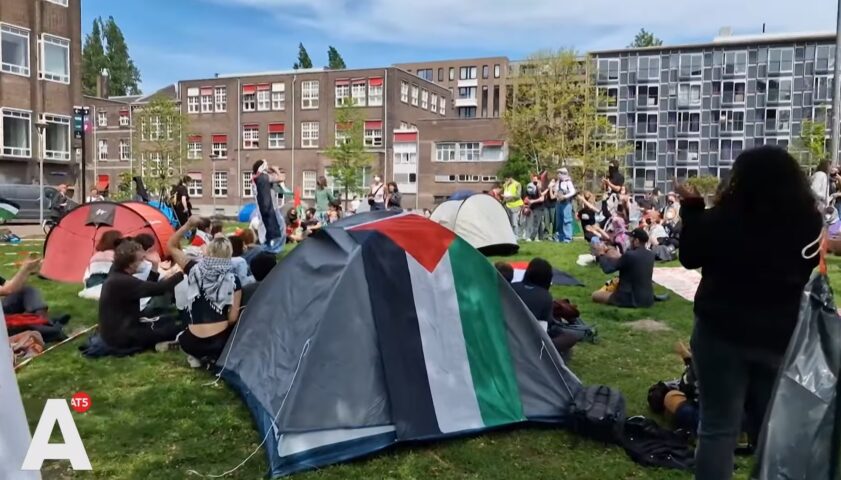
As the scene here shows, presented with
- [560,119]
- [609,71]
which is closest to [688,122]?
[609,71]

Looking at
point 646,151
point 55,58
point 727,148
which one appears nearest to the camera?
point 55,58

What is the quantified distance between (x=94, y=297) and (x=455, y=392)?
671 centimetres

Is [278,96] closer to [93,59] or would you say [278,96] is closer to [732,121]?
[93,59]

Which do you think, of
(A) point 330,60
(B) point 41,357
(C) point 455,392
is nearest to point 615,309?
(C) point 455,392

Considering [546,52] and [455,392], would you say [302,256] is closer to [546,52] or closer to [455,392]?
[455,392]

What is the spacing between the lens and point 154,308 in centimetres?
854

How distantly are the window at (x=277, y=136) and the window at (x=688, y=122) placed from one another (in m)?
34.9

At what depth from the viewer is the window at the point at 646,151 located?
60.3m

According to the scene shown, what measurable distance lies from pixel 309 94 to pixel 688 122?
33.4 m

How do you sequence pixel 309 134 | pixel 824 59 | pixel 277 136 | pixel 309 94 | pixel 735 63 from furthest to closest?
pixel 735 63 < pixel 277 136 < pixel 309 94 < pixel 309 134 < pixel 824 59

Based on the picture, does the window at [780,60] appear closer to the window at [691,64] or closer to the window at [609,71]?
the window at [691,64]

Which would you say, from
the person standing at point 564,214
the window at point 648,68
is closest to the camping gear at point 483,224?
the person standing at point 564,214

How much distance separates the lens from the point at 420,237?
5.18 m

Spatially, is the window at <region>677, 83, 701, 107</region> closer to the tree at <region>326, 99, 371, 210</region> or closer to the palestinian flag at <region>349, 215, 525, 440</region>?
the tree at <region>326, 99, 371, 210</region>
